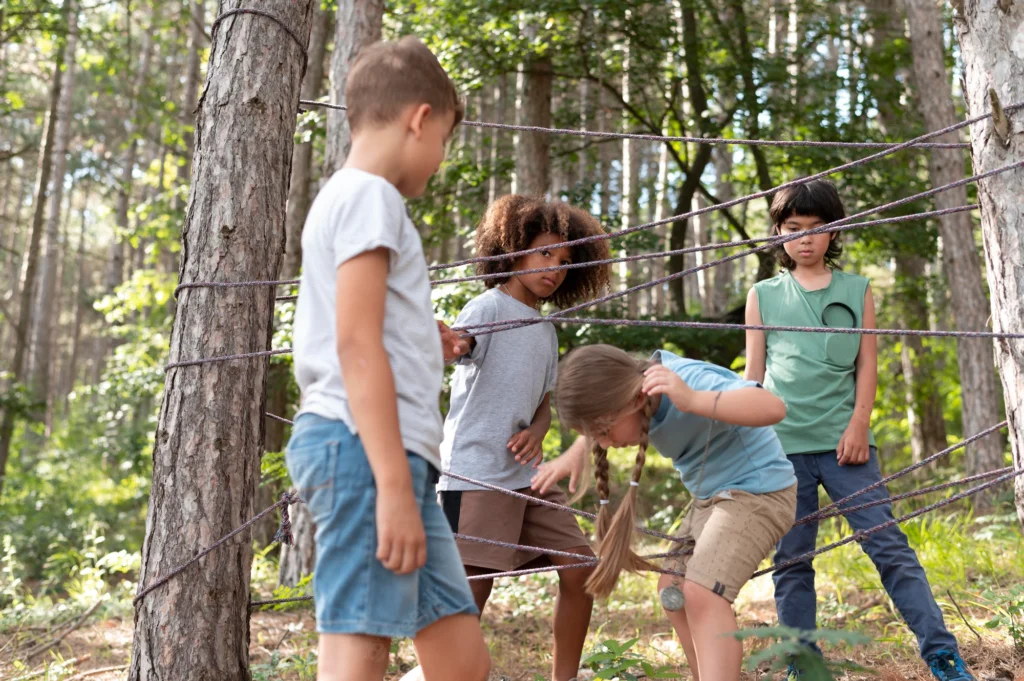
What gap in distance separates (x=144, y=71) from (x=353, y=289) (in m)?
16.8

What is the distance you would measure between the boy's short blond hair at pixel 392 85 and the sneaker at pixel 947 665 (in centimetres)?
227

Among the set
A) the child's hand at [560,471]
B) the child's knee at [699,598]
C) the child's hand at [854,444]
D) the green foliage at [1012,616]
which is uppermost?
the child's hand at [854,444]

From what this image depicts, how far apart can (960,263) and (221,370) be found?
21.3 ft

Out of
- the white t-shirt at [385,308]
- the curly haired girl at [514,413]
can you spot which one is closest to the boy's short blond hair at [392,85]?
the white t-shirt at [385,308]

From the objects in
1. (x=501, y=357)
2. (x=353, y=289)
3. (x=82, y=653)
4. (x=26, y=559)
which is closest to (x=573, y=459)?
(x=501, y=357)

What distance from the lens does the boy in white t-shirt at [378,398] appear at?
5.17ft

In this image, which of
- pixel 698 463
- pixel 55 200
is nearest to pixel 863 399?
pixel 698 463

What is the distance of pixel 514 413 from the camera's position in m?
2.96

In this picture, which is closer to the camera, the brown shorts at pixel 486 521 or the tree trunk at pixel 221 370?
the tree trunk at pixel 221 370

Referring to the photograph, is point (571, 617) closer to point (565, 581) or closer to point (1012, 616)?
point (565, 581)

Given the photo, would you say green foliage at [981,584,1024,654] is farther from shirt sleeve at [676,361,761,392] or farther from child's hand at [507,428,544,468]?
child's hand at [507,428,544,468]

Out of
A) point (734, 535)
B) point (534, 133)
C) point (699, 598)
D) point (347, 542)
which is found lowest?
point (699, 598)

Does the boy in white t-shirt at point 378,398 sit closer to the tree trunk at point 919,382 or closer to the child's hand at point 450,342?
the child's hand at point 450,342

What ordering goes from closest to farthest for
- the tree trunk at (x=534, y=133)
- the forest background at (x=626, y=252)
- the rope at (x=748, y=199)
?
the rope at (x=748, y=199) → the forest background at (x=626, y=252) → the tree trunk at (x=534, y=133)
